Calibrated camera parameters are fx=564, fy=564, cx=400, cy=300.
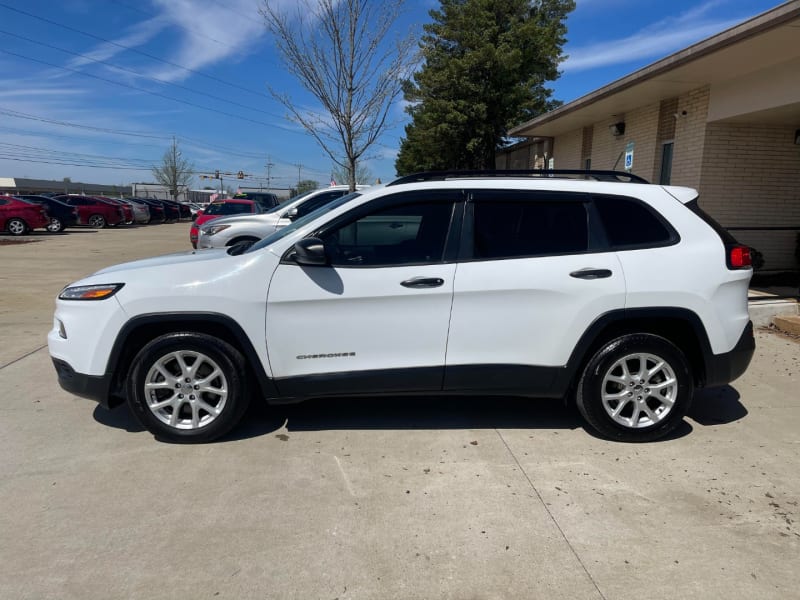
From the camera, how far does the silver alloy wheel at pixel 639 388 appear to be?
154 inches

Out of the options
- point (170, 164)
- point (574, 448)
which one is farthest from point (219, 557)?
point (170, 164)

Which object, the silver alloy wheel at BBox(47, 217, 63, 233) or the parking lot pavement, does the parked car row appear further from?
the parking lot pavement

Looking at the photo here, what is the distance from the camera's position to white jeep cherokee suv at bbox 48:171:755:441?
12.2 ft

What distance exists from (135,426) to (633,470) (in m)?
3.51

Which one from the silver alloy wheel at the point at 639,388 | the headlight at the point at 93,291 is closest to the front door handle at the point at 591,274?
the silver alloy wheel at the point at 639,388

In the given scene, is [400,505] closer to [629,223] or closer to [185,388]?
[185,388]

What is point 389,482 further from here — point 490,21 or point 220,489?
point 490,21

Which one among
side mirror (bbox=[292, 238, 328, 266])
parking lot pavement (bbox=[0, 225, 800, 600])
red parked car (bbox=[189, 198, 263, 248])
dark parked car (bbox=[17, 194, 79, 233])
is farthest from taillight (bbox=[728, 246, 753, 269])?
dark parked car (bbox=[17, 194, 79, 233])

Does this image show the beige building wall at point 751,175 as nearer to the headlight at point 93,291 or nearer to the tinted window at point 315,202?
the tinted window at point 315,202

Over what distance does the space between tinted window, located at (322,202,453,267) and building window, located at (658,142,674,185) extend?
8487 mm

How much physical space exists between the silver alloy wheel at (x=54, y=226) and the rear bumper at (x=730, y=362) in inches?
1048

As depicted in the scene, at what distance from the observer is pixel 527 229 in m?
3.88

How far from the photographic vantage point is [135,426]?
419 centimetres

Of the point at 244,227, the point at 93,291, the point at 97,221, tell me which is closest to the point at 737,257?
the point at 93,291
